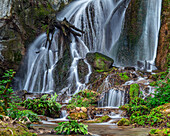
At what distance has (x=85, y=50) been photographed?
1838 cm

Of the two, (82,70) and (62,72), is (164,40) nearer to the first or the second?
(82,70)

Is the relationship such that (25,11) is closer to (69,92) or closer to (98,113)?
(69,92)

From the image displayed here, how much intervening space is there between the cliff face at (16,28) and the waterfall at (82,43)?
85 centimetres

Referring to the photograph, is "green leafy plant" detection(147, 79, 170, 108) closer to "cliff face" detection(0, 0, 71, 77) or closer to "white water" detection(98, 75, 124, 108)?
"white water" detection(98, 75, 124, 108)

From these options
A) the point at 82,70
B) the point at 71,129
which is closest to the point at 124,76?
the point at 82,70

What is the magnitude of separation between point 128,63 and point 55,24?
26.1ft

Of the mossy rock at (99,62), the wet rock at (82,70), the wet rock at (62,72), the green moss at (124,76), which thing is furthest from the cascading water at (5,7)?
the green moss at (124,76)

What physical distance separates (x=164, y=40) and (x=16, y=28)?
1324 centimetres

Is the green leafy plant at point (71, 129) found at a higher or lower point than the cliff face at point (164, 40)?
lower

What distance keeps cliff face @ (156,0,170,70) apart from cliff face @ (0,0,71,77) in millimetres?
10222

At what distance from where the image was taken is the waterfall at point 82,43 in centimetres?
1603

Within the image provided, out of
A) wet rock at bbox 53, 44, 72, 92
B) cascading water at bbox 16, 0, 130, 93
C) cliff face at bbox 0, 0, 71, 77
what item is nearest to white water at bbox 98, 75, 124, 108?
cascading water at bbox 16, 0, 130, 93

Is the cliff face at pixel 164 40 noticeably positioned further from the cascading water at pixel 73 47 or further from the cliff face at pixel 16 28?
the cliff face at pixel 16 28

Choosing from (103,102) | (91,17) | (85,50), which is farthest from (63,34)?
(103,102)
